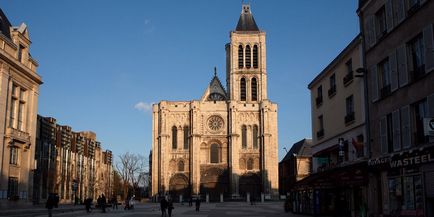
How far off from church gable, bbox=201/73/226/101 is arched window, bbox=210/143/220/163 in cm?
1140

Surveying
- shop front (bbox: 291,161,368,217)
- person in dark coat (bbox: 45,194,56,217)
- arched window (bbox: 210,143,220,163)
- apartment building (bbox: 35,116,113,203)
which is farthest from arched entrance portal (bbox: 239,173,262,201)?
person in dark coat (bbox: 45,194,56,217)

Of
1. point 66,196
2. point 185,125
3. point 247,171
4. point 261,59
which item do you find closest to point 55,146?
point 66,196

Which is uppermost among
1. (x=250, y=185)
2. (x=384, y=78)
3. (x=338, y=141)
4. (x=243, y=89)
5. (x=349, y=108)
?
(x=243, y=89)

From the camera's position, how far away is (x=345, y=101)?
1096 inches

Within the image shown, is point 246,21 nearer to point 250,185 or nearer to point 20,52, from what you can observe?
point 250,185

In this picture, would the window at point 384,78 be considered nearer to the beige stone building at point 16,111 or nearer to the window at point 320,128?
the window at point 320,128

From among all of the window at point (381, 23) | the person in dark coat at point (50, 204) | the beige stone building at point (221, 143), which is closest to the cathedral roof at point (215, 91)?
the beige stone building at point (221, 143)

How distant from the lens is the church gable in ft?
→ 314

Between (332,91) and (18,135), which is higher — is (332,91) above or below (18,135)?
above

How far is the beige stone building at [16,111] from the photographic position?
4040 cm

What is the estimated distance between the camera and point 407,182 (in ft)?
62.5

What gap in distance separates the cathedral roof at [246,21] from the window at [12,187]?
59.1 meters

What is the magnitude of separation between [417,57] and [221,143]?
6883 cm

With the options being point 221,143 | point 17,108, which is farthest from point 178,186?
point 17,108
